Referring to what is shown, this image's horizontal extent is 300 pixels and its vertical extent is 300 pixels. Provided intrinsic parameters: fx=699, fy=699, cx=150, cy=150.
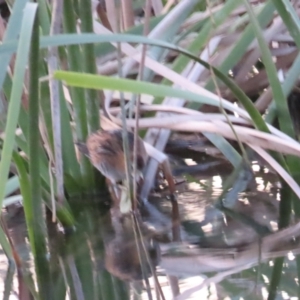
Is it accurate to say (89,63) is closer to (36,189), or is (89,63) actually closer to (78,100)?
(78,100)

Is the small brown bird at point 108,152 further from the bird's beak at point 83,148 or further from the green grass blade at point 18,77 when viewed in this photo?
the green grass blade at point 18,77

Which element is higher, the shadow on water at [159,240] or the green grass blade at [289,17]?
the green grass blade at [289,17]

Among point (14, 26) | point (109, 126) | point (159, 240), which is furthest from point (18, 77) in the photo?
point (109, 126)

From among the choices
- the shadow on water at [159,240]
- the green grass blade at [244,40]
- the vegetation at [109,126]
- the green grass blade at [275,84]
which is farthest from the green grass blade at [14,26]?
the green grass blade at [244,40]

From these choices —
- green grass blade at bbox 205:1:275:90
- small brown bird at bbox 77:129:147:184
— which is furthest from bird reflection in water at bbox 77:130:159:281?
green grass blade at bbox 205:1:275:90

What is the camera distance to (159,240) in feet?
2.54

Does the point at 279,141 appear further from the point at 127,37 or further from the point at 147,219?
the point at 127,37

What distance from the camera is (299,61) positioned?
969 mm

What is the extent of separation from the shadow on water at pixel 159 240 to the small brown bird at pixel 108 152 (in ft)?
0.17

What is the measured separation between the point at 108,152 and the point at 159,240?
17 cm

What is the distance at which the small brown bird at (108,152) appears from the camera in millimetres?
891

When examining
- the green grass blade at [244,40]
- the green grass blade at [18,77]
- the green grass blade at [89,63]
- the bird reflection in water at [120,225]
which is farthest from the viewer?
the green grass blade at [244,40]

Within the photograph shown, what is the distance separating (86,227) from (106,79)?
394 mm

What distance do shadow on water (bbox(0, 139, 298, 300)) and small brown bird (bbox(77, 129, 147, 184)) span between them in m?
0.05
